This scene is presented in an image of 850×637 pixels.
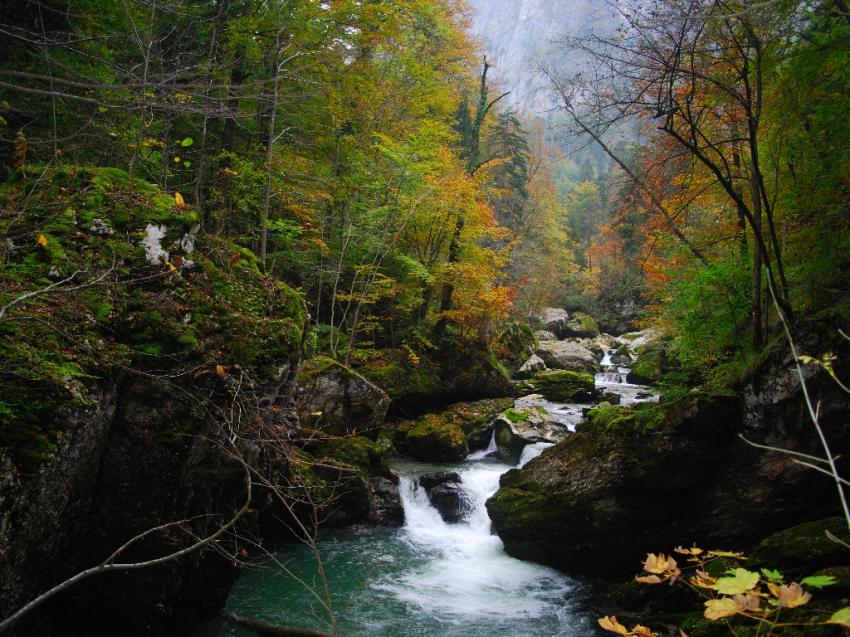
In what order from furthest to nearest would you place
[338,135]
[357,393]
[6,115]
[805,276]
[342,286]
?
[342,286] < [338,135] < [357,393] < [6,115] < [805,276]

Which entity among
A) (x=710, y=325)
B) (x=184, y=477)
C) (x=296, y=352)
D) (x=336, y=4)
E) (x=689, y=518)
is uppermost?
(x=336, y=4)

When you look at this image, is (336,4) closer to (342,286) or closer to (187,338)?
(342,286)

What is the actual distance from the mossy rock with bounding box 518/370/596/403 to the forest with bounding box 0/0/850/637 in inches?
130

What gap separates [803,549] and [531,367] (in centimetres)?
1441

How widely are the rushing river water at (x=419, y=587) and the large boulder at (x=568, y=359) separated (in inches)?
474

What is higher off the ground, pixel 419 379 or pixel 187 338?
pixel 187 338

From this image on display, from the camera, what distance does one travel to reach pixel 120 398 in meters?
4.42

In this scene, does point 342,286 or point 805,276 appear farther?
point 342,286

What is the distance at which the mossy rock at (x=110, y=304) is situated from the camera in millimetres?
3520

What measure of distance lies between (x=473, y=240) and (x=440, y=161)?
301 cm

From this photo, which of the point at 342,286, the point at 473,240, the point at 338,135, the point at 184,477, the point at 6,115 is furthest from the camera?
the point at 473,240

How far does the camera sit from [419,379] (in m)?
14.0

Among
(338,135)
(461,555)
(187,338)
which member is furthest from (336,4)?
(461,555)

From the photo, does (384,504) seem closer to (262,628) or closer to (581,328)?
(262,628)
